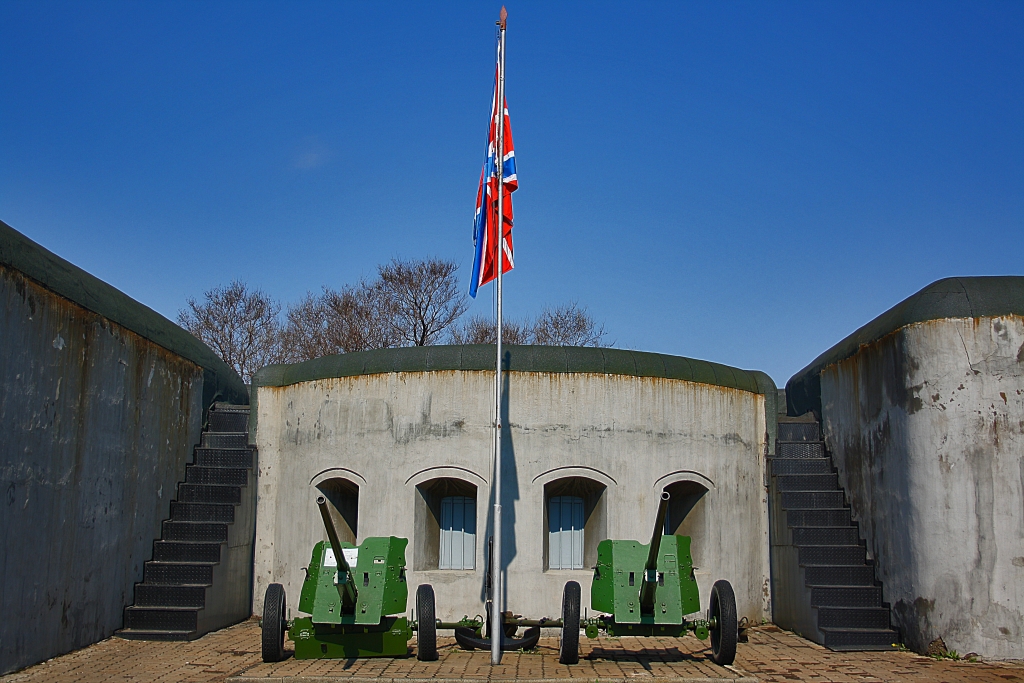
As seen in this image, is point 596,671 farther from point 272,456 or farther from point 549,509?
point 272,456

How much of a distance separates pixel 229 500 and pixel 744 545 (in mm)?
6918

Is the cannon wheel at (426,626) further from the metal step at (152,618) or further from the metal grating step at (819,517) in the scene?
the metal grating step at (819,517)

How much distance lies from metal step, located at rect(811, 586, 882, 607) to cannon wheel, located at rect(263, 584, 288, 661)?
6.09 m

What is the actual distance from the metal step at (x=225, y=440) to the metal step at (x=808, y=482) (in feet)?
24.4

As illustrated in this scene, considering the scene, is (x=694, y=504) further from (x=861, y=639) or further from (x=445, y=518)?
A: (x=445, y=518)

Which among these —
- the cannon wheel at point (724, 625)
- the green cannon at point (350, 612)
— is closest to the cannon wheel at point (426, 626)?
the green cannon at point (350, 612)

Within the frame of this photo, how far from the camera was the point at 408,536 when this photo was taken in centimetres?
1204

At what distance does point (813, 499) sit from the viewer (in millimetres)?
12500

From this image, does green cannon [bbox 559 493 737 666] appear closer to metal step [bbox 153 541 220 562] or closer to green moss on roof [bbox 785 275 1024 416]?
green moss on roof [bbox 785 275 1024 416]

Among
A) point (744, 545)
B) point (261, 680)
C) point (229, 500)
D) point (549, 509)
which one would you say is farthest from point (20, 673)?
point (744, 545)

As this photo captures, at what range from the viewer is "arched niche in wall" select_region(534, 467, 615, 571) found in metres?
12.4

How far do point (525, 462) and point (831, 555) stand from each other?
13.0 ft

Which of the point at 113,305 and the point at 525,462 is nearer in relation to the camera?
the point at 113,305

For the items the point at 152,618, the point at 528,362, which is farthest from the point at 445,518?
the point at 152,618
